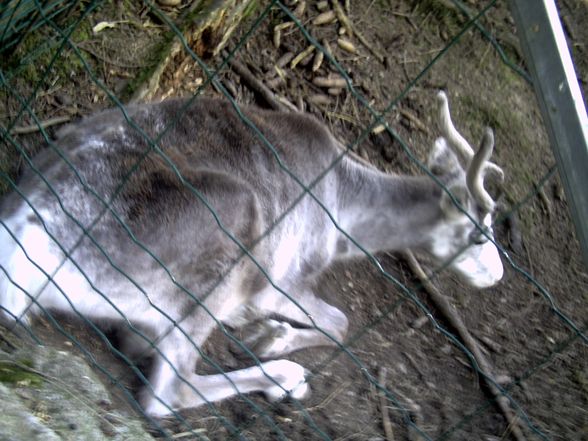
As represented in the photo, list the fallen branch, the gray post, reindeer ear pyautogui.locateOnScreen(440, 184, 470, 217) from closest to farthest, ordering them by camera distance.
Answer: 1. the gray post
2. the fallen branch
3. reindeer ear pyautogui.locateOnScreen(440, 184, 470, 217)

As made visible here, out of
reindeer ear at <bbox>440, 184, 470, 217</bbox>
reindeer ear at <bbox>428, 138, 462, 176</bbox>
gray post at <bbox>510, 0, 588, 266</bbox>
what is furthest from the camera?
reindeer ear at <bbox>428, 138, 462, 176</bbox>

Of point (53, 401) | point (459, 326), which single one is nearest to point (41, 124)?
point (53, 401)

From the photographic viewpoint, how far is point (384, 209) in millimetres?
4172

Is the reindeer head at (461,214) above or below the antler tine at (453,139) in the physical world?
below

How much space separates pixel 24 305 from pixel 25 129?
4.30 feet

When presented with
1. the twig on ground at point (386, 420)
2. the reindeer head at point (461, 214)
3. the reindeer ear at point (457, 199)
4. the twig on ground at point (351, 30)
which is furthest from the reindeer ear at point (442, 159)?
the twig on ground at point (351, 30)

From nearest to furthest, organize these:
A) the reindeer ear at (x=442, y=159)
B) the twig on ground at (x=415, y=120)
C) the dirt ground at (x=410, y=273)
Result: the dirt ground at (x=410, y=273), the reindeer ear at (x=442, y=159), the twig on ground at (x=415, y=120)

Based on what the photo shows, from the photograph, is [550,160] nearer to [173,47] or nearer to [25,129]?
[173,47]

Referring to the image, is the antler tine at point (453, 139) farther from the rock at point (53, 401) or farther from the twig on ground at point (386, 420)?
the rock at point (53, 401)

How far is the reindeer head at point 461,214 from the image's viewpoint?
3.88 m

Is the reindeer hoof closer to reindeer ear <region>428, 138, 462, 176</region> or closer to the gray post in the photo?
reindeer ear <region>428, 138, 462, 176</region>

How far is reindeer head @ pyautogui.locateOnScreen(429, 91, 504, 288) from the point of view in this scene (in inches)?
153

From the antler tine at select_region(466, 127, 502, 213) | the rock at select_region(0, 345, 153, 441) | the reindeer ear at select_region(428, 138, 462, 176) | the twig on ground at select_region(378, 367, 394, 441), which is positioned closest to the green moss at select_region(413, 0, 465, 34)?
the reindeer ear at select_region(428, 138, 462, 176)

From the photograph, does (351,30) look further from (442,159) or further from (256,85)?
(442,159)
